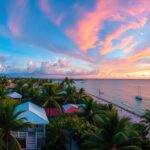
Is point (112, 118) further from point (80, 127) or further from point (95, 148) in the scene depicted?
point (80, 127)

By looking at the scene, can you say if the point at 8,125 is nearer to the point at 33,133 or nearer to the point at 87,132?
the point at 87,132

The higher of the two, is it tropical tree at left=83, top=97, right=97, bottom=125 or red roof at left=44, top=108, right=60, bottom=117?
tropical tree at left=83, top=97, right=97, bottom=125

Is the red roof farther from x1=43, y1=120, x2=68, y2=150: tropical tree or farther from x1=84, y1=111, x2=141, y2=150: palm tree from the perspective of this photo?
x1=84, y1=111, x2=141, y2=150: palm tree

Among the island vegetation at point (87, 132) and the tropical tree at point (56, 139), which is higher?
the island vegetation at point (87, 132)

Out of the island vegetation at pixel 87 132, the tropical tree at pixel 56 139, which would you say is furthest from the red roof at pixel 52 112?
the tropical tree at pixel 56 139

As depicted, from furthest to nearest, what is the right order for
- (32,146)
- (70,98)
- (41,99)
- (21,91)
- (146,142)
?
(21,91) → (70,98) → (41,99) → (32,146) → (146,142)

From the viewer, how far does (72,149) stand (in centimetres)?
2930

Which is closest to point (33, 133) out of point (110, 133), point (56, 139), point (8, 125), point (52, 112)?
point (56, 139)

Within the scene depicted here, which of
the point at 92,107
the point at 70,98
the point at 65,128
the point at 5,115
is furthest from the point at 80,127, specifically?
the point at 70,98

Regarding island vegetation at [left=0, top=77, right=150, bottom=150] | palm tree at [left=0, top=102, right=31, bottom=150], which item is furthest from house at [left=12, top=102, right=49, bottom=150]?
palm tree at [left=0, top=102, right=31, bottom=150]

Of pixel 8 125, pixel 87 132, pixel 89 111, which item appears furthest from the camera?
pixel 89 111

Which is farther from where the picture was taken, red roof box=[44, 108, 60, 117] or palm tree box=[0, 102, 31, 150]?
red roof box=[44, 108, 60, 117]

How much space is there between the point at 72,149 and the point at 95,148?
27.6 feet

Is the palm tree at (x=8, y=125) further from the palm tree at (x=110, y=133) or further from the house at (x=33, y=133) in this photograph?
the palm tree at (x=110, y=133)
